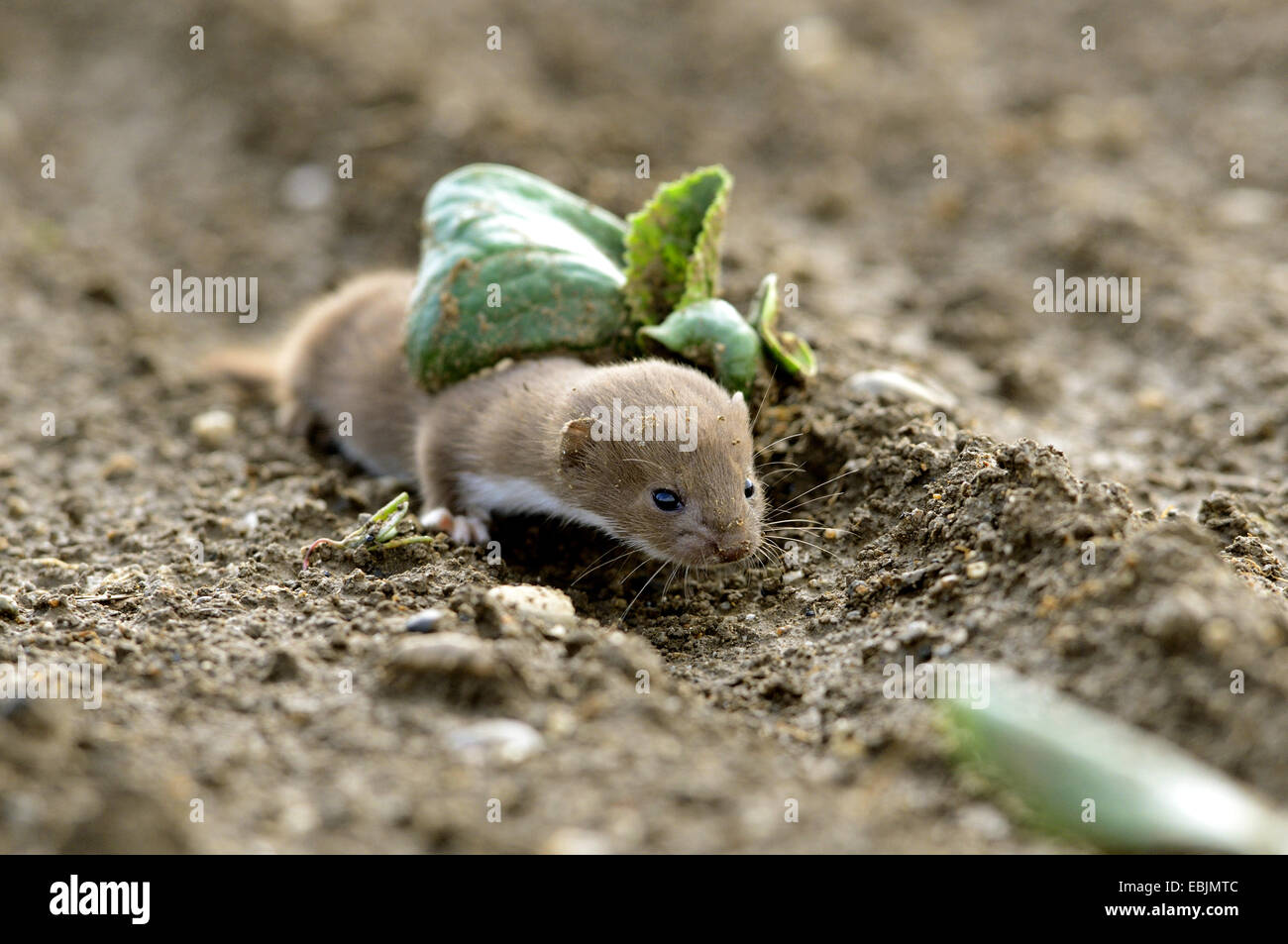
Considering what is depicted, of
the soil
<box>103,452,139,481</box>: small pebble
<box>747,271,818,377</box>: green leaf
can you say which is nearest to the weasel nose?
the soil

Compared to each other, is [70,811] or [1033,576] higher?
[1033,576]

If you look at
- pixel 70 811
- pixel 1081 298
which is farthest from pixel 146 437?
pixel 1081 298

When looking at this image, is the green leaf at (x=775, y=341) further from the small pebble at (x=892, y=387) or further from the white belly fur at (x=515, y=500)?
the white belly fur at (x=515, y=500)

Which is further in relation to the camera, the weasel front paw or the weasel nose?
the weasel front paw

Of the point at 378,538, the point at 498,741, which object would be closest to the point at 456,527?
the point at 378,538

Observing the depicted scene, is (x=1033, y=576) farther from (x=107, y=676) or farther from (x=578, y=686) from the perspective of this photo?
(x=107, y=676)

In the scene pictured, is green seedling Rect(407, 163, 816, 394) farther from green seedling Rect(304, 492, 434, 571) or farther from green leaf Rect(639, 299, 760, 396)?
green seedling Rect(304, 492, 434, 571)
